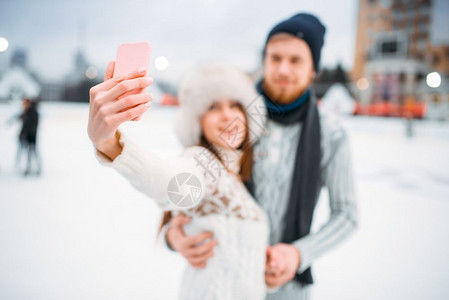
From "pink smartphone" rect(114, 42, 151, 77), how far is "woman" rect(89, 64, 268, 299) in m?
0.02

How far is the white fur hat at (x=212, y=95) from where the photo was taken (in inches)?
17.9

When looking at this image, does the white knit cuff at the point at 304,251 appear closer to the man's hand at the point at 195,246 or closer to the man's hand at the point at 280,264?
the man's hand at the point at 280,264

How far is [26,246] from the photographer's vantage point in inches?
60.6

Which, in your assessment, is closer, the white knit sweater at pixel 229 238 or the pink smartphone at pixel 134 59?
the pink smartphone at pixel 134 59

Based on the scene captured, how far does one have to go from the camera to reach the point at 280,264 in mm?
610

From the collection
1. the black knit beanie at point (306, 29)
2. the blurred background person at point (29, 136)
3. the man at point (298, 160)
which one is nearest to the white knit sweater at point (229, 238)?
the man at point (298, 160)

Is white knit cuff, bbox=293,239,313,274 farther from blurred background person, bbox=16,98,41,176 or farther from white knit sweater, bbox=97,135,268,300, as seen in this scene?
blurred background person, bbox=16,98,41,176

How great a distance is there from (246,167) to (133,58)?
1.23 ft

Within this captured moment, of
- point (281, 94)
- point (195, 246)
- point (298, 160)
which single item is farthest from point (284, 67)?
point (195, 246)

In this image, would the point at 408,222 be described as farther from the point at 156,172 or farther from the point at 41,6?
the point at 41,6

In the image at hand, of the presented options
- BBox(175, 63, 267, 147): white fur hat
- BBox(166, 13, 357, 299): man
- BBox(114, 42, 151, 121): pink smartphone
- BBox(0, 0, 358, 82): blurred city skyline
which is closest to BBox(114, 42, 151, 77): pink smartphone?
BBox(114, 42, 151, 121): pink smartphone

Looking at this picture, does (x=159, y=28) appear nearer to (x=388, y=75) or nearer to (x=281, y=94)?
(x=281, y=94)

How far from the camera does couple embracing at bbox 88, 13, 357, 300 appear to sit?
0.37 meters

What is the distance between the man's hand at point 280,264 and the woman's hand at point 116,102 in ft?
1.49
